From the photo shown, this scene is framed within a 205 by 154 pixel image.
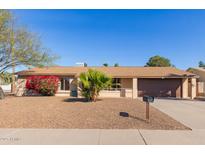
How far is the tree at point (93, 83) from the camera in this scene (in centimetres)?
1318

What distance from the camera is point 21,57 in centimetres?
1828

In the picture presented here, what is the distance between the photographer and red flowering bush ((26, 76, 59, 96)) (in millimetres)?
18625

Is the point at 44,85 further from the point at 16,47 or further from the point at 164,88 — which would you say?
the point at 164,88

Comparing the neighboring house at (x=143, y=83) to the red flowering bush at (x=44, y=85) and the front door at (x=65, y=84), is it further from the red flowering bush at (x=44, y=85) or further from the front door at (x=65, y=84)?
the red flowering bush at (x=44, y=85)

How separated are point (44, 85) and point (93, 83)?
740 cm

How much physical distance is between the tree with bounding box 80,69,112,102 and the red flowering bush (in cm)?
647

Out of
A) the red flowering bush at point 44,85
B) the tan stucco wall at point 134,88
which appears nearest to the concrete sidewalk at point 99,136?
the red flowering bush at point 44,85

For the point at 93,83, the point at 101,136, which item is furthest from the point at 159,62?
the point at 101,136

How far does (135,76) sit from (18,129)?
49.5ft

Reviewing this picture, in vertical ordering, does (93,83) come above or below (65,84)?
above

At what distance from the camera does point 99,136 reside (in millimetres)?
6051

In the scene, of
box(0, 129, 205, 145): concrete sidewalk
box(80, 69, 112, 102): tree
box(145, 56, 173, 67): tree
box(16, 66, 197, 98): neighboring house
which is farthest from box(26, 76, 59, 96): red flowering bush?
box(145, 56, 173, 67): tree

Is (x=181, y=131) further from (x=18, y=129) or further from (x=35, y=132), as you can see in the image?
(x=18, y=129)
